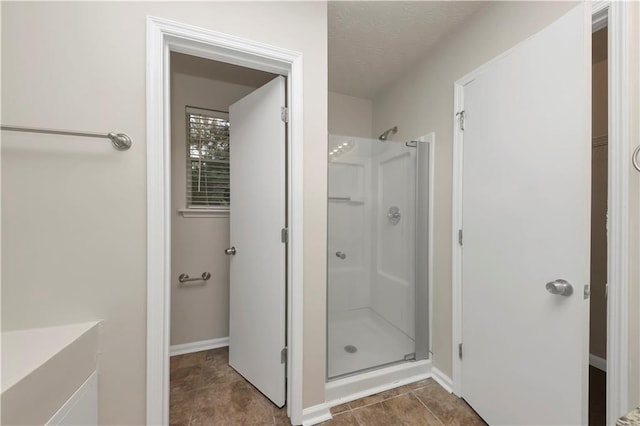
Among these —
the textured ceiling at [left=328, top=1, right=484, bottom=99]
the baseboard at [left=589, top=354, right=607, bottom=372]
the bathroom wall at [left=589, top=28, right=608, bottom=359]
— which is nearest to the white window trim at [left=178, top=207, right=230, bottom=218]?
the textured ceiling at [left=328, top=1, right=484, bottom=99]

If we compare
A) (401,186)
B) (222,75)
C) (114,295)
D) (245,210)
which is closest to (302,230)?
(245,210)

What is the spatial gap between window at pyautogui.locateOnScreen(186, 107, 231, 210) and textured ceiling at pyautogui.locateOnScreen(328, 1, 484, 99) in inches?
45.4

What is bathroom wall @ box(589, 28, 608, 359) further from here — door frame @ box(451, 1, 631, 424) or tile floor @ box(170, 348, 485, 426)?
tile floor @ box(170, 348, 485, 426)

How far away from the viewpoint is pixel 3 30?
35.5 inches

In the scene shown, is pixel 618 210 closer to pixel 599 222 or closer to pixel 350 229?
pixel 599 222

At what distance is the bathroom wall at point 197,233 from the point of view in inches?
79.0

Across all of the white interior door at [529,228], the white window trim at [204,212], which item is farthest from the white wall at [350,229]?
the white window trim at [204,212]

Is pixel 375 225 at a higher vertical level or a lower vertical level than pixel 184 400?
higher

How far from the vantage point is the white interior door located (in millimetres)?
994

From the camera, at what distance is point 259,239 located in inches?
61.3

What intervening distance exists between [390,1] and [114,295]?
2105 millimetres

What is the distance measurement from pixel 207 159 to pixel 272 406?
6.34ft

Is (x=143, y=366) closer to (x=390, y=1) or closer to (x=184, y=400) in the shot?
(x=184, y=400)

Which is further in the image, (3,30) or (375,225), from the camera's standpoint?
(375,225)
